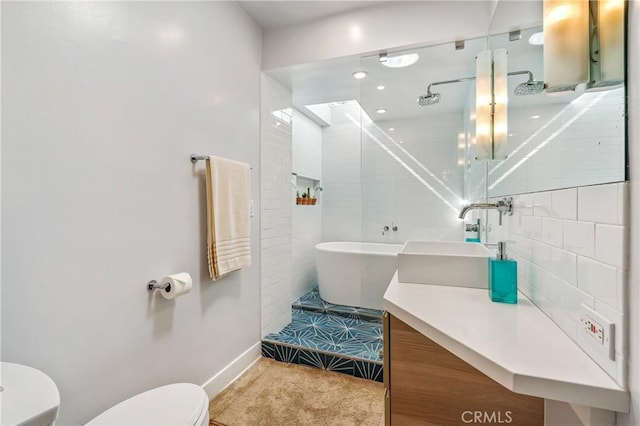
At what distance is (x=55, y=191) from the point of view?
110 cm

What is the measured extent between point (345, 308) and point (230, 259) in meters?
1.61

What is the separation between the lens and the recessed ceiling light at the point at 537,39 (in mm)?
957

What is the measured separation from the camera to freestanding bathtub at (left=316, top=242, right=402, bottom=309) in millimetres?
2922

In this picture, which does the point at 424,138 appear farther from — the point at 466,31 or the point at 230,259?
the point at 230,259

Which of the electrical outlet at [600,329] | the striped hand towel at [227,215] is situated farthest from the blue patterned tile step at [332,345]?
the electrical outlet at [600,329]

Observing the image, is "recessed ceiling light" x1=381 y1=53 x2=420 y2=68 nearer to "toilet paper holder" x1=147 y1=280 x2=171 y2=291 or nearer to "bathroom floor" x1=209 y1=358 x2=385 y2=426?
"toilet paper holder" x1=147 y1=280 x2=171 y2=291

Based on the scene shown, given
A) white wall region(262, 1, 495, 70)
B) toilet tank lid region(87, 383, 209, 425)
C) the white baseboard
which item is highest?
white wall region(262, 1, 495, 70)

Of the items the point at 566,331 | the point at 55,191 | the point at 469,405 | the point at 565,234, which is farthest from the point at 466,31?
the point at 55,191

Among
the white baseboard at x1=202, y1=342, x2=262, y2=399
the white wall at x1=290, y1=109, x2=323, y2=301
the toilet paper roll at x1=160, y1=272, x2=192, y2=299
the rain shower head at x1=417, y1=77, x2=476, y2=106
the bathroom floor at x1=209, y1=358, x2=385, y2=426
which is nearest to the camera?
the toilet paper roll at x1=160, y1=272, x2=192, y2=299

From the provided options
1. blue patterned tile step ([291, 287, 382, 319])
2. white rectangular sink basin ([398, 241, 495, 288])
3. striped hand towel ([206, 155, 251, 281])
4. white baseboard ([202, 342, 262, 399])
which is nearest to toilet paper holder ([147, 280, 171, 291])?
striped hand towel ([206, 155, 251, 281])

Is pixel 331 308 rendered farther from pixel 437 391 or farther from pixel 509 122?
pixel 509 122

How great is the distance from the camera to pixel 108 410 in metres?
1.14

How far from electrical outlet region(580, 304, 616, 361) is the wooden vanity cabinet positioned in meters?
0.35

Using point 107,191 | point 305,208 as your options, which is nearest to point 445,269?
point 107,191
